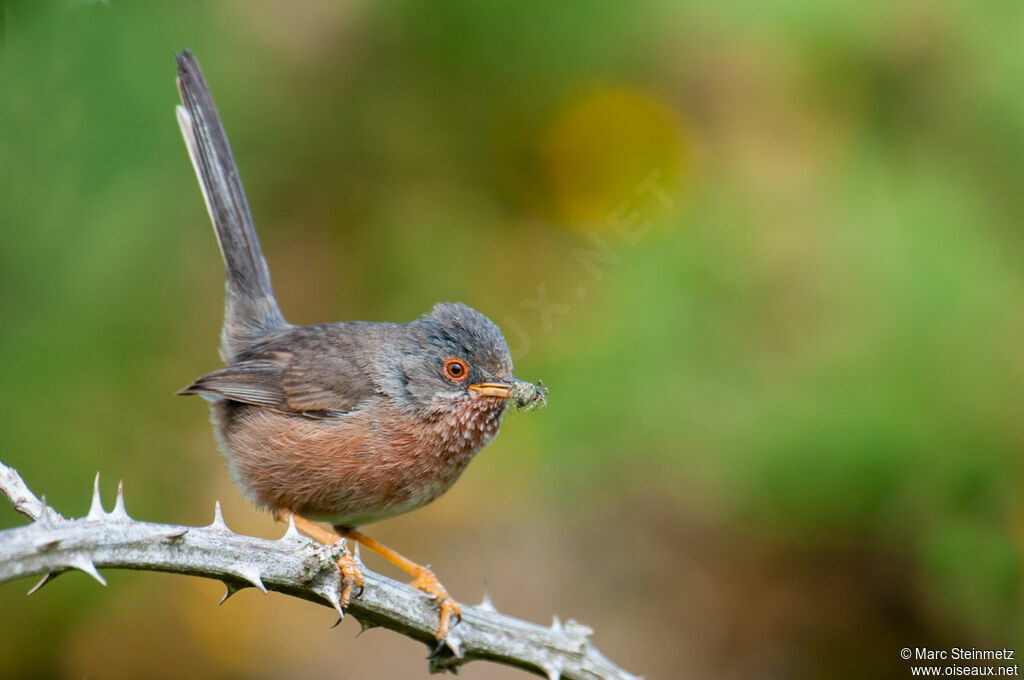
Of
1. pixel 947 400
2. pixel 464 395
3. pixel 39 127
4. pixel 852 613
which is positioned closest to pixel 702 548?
pixel 852 613

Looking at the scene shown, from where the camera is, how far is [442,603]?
344 cm

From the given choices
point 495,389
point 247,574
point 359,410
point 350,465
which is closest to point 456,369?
point 495,389

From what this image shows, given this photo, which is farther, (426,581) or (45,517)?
(426,581)

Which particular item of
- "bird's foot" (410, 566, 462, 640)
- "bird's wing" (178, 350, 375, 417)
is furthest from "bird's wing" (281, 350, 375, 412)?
"bird's foot" (410, 566, 462, 640)

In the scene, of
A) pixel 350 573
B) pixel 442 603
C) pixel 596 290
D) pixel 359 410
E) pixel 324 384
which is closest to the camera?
pixel 350 573

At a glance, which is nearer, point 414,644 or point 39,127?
point 39,127

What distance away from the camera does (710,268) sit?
5.36 metres

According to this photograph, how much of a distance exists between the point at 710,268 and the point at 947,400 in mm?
1417

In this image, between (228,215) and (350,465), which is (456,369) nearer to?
(350,465)

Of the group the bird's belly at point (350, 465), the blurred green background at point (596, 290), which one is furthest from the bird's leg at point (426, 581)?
the blurred green background at point (596, 290)

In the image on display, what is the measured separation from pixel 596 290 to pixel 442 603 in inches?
97.4

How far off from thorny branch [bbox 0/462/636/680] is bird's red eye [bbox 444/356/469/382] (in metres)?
0.88


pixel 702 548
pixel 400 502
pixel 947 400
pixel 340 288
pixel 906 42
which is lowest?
pixel 400 502

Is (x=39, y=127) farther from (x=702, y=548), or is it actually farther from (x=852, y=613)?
(x=852, y=613)
